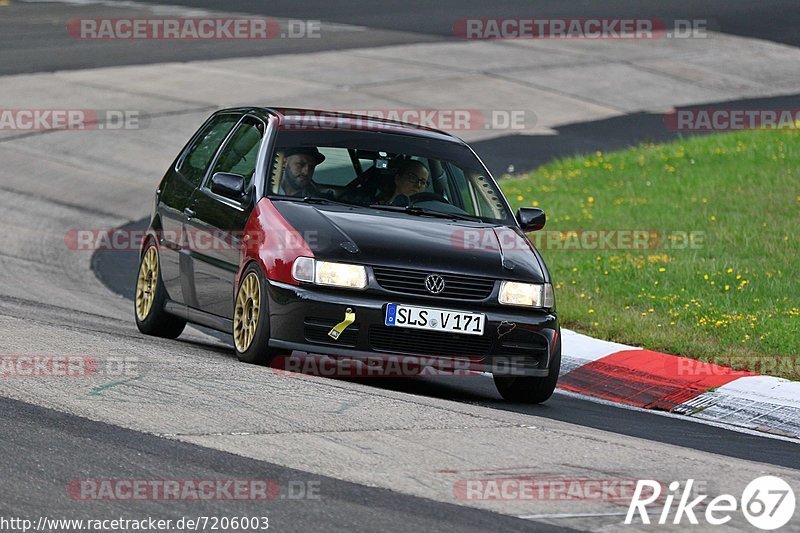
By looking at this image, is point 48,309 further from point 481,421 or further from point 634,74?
point 634,74

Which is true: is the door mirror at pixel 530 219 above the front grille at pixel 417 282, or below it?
above

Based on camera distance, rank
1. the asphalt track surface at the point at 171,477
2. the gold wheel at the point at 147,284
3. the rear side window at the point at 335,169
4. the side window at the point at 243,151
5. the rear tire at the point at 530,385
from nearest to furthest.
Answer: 1. the asphalt track surface at the point at 171,477
2. the rear tire at the point at 530,385
3. the rear side window at the point at 335,169
4. the side window at the point at 243,151
5. the gold wheel at the point at 147,284

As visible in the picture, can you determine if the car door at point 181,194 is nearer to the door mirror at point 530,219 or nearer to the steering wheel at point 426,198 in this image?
the steering wheel at point 426,198

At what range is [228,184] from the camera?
9586 mm

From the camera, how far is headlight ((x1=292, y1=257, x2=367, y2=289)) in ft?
29.0

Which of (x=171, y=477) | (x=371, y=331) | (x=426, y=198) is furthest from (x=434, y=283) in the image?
(x=171, y=477)

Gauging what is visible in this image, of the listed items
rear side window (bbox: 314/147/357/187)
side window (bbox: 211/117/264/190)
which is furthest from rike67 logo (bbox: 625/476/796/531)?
side window (bbox: 211/117/264/190)

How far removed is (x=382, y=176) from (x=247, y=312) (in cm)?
133

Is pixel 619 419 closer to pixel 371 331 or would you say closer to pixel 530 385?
pixel 530 385

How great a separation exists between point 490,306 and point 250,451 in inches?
101

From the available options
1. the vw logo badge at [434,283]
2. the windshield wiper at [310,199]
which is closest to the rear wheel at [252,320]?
the windshield wiper at [310,199]

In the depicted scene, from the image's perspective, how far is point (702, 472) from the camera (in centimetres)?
699

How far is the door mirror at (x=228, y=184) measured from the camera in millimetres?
9594

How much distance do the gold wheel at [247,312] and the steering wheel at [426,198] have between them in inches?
49.3
